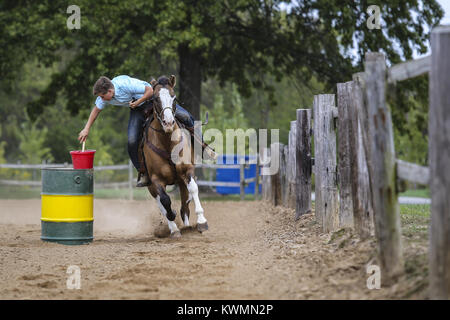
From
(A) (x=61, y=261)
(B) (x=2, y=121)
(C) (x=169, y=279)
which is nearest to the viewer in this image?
(C) (x=169, y=279)

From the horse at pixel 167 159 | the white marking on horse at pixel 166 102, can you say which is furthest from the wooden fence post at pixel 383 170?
the horse at pixel 167 159

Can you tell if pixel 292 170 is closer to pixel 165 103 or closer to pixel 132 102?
pixel 132 102

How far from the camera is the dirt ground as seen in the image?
539cm

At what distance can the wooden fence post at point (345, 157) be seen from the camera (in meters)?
7.30

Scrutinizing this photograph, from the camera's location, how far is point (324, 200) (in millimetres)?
8500

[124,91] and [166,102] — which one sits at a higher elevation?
[124,91]

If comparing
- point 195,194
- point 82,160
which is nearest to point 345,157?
point 195,194

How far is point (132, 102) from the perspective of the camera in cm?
975

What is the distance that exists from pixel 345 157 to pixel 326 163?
3.94 ft

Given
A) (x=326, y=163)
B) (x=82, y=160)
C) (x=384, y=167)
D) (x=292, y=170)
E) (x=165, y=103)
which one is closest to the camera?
(x=384, y=167)
